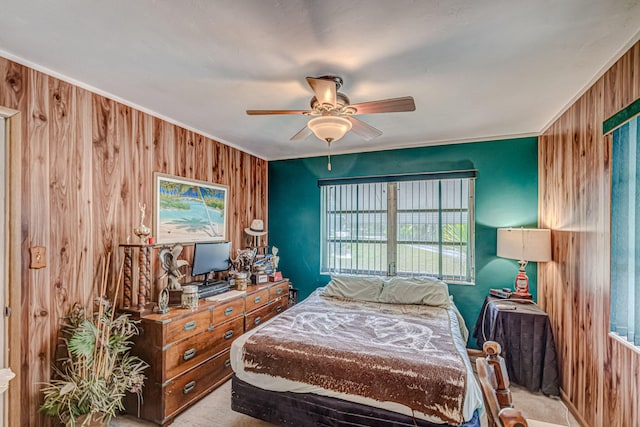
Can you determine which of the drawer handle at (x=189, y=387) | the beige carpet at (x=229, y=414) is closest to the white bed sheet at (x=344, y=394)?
the beige carpet at (x=229, y=414)

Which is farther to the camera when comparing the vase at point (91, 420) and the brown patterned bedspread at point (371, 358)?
the vase at point (91, 420)

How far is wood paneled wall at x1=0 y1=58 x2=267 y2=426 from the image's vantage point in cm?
198

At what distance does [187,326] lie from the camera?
2.47 metres

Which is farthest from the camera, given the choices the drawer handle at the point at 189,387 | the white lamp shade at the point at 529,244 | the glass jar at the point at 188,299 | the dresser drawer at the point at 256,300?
the dresser drawer at the point at 256,300

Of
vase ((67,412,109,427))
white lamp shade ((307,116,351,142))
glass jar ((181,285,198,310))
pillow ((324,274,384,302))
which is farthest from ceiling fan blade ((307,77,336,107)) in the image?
vase ((67,412,109,427))

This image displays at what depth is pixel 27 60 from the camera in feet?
6.36

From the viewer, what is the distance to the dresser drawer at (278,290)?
3.69 metres

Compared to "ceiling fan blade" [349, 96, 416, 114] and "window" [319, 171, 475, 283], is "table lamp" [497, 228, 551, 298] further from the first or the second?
"ceiling fan blade" [349, 96, 416, 114]

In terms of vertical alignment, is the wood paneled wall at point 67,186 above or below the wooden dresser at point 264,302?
above

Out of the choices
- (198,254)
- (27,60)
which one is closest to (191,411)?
(198,254)

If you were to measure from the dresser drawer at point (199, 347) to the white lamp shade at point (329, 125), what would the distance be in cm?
202

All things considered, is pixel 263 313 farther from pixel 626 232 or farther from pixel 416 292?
pixel 626 232

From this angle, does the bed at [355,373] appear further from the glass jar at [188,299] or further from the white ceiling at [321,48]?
the white ceiling at [321,48]

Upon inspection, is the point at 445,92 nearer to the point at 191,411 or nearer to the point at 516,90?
the point at 516,90
